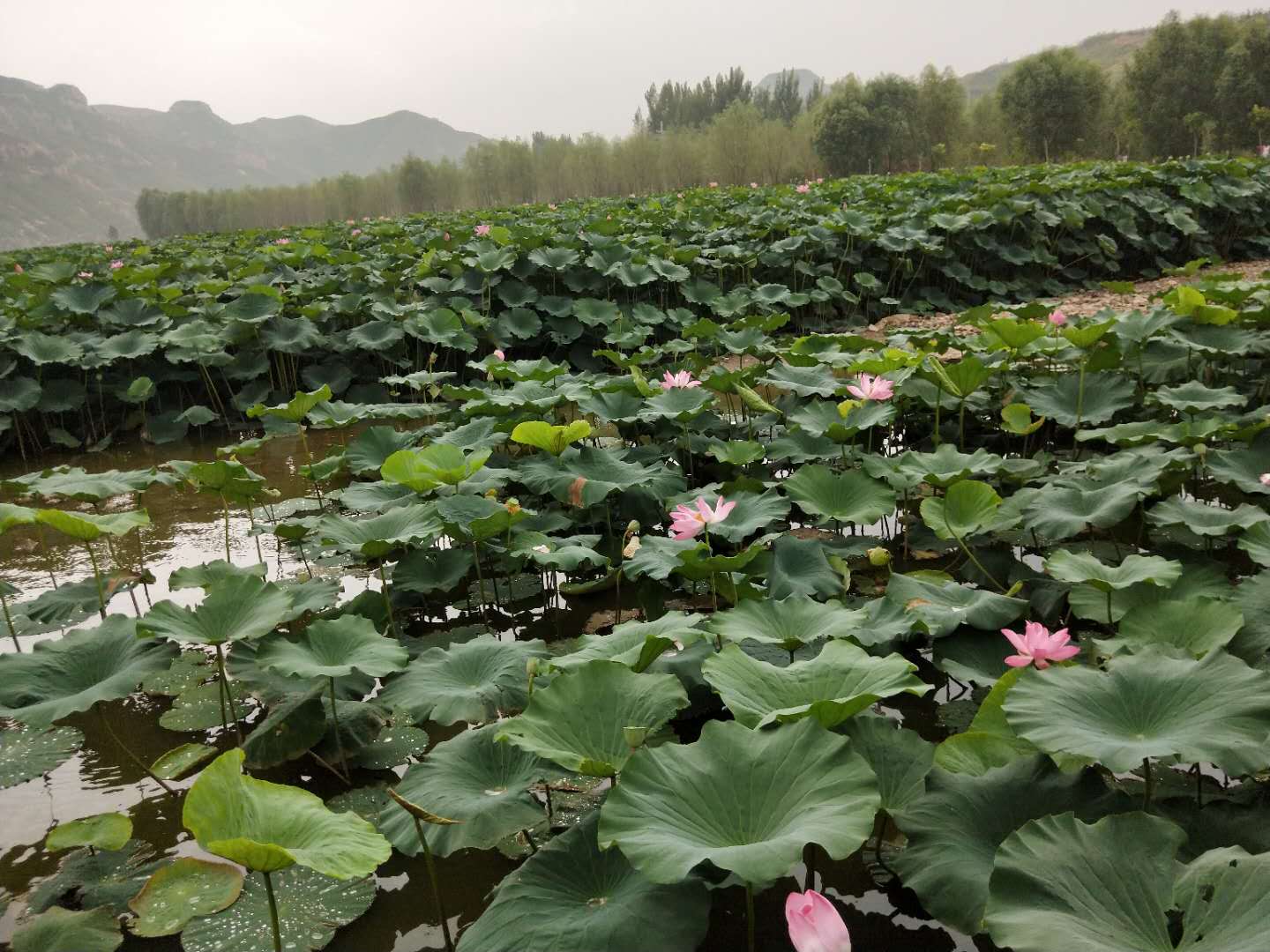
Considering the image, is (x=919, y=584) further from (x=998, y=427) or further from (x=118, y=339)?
(x=118, y=339)

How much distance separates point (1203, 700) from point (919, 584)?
794 mm

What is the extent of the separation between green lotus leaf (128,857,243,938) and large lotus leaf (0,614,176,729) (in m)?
0.34

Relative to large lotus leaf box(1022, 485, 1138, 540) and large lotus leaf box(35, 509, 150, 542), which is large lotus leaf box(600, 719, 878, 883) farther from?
large lotus leaf box(35, 509, 150, 542)

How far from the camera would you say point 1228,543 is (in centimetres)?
237

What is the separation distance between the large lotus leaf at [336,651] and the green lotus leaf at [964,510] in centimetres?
141

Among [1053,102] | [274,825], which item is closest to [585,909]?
[274,825]

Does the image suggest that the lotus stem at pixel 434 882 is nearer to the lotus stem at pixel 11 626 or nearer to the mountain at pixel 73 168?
the lotus stem at pixel 11 626

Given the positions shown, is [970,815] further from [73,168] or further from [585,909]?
[73,168]

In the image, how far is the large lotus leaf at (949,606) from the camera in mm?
1781

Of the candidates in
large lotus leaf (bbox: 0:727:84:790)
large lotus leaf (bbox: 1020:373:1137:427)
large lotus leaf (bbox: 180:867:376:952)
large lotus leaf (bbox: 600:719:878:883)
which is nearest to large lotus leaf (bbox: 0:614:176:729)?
large lotus leaf (bbox: 0:727:84:790)

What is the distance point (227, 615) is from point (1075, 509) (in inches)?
81.3

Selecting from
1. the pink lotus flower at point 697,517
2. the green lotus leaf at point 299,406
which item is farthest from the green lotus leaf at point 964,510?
the green lotus leaf at point 299,406

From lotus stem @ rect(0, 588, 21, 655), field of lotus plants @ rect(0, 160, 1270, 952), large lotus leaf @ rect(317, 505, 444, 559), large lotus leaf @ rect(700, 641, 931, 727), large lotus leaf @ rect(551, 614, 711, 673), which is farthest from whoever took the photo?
lotus stem @ rect(0, 588, 21, 655)

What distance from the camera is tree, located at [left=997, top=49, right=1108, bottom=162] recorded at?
108 feet
